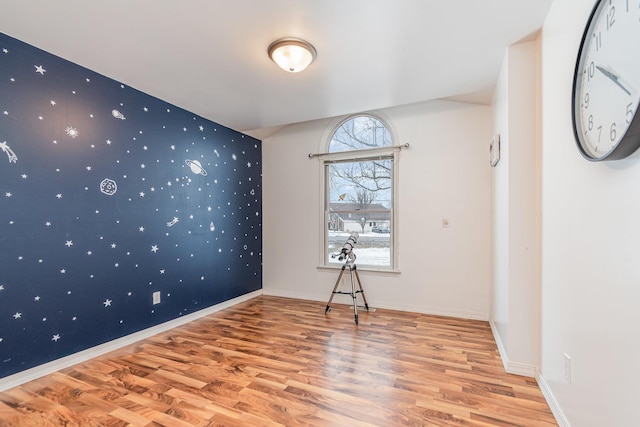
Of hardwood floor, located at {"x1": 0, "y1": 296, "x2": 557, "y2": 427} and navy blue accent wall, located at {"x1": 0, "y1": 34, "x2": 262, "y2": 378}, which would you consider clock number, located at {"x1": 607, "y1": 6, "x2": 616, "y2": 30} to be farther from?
navy blue accent wall, located at {"x1": 0, "y1": 34, "x2": 262, "y2": 378}

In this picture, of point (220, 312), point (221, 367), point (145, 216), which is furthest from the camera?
point (220, 312)

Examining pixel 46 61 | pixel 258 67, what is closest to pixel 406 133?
pixel 258 67

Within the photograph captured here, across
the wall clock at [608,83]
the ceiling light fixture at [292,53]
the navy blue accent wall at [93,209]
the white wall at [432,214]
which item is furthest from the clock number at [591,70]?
the navy blue accent wall at [93,209]

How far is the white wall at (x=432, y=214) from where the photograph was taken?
3402mm

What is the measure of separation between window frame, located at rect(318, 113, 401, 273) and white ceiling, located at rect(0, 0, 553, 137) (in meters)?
0.88

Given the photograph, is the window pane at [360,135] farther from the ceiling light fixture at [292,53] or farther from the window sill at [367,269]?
the ceiling light fixture at [292,53]

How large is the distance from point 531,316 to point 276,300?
3.08 metres

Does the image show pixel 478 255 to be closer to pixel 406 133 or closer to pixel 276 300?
pixel 406 133

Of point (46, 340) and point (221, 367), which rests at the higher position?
point (46, 340)

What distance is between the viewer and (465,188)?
3.46 meters

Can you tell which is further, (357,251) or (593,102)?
(357,251)

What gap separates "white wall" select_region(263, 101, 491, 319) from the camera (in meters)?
3.40

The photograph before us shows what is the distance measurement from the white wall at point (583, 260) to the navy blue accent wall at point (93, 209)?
10.3 ft

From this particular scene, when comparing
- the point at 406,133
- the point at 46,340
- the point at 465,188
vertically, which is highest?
the point at 406,133
